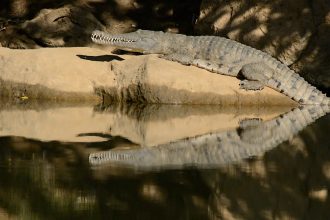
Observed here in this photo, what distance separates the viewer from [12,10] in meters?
15.8

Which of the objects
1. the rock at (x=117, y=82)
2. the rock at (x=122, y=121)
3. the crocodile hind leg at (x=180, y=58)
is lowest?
the rock at (x=122, y=121)

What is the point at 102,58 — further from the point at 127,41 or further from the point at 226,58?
the point at 226,58

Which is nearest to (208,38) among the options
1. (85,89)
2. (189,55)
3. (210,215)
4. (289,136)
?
(189,55)

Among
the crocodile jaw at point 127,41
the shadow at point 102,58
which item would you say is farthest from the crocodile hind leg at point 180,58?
the shadow at point 102,58

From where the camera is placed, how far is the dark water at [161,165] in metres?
4.93

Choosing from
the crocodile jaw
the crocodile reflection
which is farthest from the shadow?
the crocodile reflection

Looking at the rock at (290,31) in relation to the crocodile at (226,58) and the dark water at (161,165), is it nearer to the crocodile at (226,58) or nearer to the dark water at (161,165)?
the crocodile at (226,58)

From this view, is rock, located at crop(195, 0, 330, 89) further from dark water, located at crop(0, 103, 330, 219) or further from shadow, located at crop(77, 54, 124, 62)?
dark water, located at crop(0, 103, 330, 219)

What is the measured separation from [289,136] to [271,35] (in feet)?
16.0

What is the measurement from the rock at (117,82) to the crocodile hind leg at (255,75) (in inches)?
3.9

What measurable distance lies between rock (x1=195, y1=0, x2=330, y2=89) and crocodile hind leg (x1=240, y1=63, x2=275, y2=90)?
1.07 meters

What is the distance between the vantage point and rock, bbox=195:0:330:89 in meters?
12.8

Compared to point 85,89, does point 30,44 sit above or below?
above

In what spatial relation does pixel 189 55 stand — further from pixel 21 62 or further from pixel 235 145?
pixel 235 145
